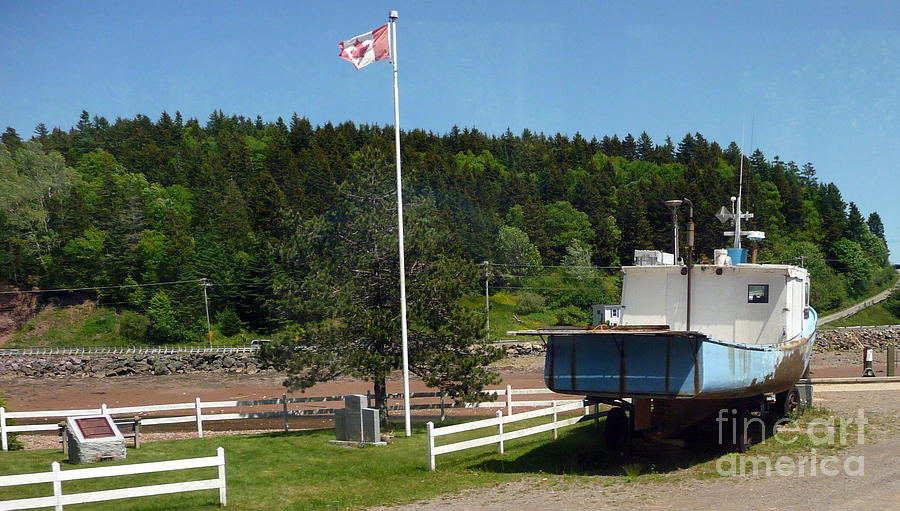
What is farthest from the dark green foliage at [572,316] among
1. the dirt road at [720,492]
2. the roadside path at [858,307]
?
the dirt road at [720,492]

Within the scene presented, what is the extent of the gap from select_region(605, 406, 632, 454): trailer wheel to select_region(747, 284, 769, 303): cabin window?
421 cm

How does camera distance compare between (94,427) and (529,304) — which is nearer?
(94,427)

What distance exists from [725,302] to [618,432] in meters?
4.11

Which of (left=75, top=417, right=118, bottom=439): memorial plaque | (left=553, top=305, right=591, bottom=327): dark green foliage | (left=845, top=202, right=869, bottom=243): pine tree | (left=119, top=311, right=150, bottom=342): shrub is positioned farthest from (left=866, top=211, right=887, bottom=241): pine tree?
(left=75, top=417, right=118, bottom=439): memorial plaque

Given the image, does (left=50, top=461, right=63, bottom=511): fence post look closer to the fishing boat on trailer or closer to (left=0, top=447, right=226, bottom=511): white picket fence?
(left=0, top=447, right=226, bottom=511): white picket fence

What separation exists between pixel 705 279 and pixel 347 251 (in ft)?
33.7

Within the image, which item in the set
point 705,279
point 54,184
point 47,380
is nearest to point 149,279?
point 54,184

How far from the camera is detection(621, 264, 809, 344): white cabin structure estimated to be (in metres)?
18.8

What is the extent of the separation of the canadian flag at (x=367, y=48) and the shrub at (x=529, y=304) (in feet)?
238

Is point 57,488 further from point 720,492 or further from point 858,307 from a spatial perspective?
point 858,307

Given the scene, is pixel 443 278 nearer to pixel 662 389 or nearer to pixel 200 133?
pixel 662 389

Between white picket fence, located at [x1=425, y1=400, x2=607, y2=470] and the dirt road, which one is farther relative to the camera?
white picket fence, located at [x1=425, y1=400, x2=607, y2=470]

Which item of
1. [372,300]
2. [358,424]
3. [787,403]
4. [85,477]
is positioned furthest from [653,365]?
[372,300]

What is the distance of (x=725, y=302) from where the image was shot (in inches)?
749
